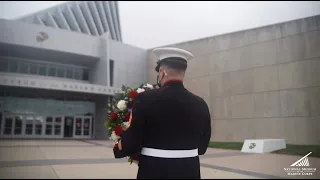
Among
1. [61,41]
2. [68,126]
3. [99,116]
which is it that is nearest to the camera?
[61,41]

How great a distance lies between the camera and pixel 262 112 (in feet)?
51.5

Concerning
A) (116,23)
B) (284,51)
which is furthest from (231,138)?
(116,23)

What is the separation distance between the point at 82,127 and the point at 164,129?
23.3m

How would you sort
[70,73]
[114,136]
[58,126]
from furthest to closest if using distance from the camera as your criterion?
[70,73] < [58,126] < [114,136]

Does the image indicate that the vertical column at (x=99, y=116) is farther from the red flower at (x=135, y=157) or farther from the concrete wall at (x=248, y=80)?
the red flower at (x=135, y=157)

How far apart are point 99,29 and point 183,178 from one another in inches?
1880

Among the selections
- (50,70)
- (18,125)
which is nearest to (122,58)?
(50,70)

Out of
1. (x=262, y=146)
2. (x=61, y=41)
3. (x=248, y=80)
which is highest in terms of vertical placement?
(x=61, y=41)

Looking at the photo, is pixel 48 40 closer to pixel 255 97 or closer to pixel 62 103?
pixel 62 103

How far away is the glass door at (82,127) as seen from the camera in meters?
23.6

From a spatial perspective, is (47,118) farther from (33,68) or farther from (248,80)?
(248,80)

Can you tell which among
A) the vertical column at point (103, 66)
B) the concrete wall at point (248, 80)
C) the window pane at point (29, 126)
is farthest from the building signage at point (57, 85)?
the concrete wall at point (248, 80)

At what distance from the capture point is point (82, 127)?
2377 centimetres

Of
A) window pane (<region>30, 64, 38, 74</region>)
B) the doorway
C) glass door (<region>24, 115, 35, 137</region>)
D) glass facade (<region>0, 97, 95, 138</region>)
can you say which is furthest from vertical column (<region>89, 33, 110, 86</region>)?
glass door (<region>24, 115, 35, 137</region>)
